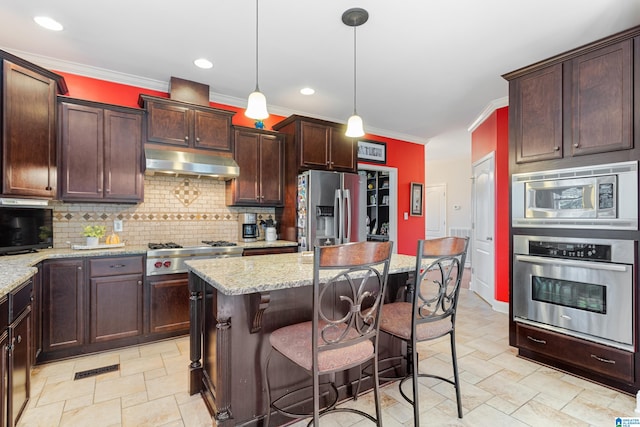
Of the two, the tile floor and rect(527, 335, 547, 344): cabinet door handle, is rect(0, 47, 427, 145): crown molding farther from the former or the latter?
rect(527, 335, 547, 344): cabinet door handle

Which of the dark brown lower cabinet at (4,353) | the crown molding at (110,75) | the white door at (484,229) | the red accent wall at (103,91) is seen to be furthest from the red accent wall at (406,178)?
the dark brown lower cabinet at (4,353)

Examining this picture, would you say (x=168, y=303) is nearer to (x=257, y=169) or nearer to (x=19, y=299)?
(x=19, y=299)

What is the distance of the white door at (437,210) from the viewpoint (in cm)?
846

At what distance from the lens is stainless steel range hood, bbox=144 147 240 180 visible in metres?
3.20

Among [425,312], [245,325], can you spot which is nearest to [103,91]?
[245,325]

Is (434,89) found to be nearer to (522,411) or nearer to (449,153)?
(522,411)

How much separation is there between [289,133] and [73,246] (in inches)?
106

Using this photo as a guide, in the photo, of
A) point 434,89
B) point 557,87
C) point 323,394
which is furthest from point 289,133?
point 323,394

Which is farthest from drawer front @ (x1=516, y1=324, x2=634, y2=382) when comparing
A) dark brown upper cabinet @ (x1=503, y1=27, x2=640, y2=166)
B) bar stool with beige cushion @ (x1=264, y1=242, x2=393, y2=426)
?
bar stool with beige cushion @ (x1=264, y1=242, x2=393, y2=426)

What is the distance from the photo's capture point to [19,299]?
5.67 feet

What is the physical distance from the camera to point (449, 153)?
776 cm

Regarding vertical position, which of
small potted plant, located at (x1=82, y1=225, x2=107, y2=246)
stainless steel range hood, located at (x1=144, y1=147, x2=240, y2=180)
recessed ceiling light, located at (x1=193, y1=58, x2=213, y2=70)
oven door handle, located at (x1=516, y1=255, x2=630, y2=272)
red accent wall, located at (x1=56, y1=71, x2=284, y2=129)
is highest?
recessed ceiling light, located at (x1=193, y1=58, x2=213, y2=70)

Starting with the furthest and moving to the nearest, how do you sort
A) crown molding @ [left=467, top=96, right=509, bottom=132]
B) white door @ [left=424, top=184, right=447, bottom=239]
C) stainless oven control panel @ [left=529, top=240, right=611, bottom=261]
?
white door @ [left=424, top=184, right=447, bottom=239], crown molding @ [left=467, top=96, right=509, bottom=132], stainless oven control panel @ [left=529, top=240, right=611, bottom=261]

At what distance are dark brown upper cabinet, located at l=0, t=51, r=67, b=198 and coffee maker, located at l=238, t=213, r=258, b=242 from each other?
6.28 feet
